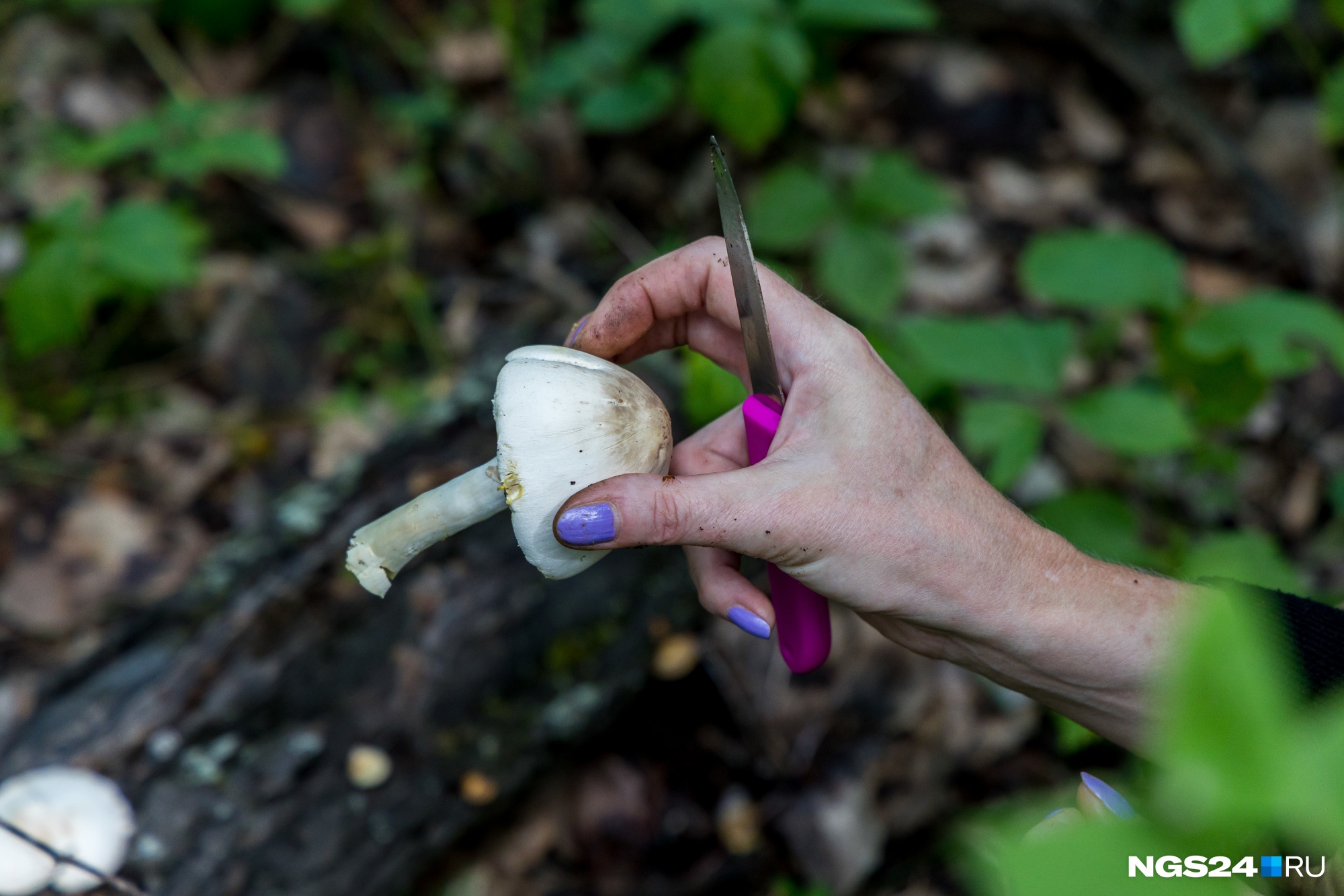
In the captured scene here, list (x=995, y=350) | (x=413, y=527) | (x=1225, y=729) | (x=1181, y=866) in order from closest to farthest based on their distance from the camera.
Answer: (x=1225, y=729), (x=1181, y=866), (x=413, y=527), (x=995, y=350)

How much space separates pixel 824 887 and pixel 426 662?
3.91 ft

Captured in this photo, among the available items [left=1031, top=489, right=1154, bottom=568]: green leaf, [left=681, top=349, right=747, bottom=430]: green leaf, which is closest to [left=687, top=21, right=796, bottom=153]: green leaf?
[left=681, top=349, right=747, bottom=430]: green leaf

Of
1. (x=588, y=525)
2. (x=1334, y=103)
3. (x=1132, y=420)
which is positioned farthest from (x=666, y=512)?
(x=1334, y=103)

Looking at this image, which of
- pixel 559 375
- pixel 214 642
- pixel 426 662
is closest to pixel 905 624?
pixel 559 375

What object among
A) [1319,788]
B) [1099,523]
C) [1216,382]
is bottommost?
[1099,523]

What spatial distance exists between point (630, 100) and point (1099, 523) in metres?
2.21

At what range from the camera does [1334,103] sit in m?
2.82

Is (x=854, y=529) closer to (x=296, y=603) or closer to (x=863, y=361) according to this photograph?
(x=863, y=361)

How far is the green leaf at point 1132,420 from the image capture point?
2059 mm

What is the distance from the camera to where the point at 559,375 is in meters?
1.35

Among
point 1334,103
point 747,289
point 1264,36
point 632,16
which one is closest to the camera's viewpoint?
point 747,289

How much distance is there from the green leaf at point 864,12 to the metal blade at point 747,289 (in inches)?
61.0

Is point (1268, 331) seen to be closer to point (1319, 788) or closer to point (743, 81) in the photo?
point (743, 81)

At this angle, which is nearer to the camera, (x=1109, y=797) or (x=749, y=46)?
(x=1109, y=797)
